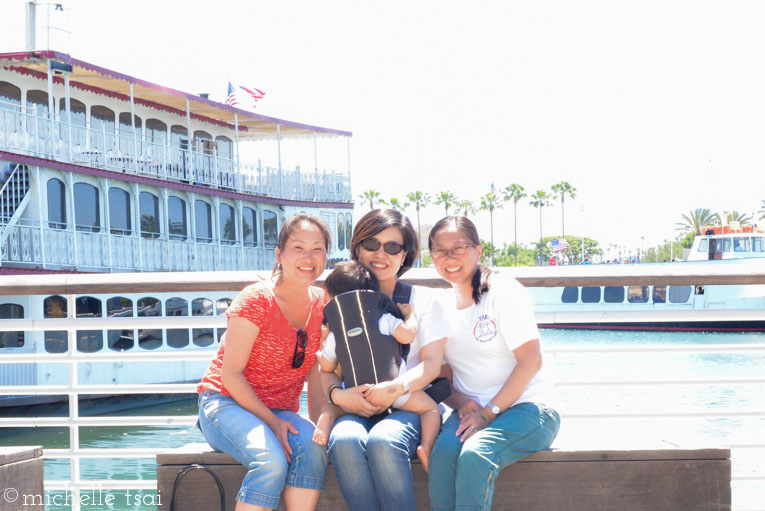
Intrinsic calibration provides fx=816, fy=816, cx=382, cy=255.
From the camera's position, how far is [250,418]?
257 centimetres

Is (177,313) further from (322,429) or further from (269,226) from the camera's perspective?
(322,429)

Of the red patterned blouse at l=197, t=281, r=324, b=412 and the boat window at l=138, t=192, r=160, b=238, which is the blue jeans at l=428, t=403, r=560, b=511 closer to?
the red patterned blouse at l=197, t=281, r=324, b=412

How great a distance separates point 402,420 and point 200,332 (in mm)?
15103

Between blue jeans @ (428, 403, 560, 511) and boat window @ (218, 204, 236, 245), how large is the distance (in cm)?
1797

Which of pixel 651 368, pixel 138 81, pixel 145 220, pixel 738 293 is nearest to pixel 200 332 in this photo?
pixel 145 220

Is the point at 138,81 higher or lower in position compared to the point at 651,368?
higher

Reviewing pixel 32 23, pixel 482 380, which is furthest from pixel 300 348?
pixel 32 23

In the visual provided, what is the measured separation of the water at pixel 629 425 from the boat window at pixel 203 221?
3.93 meters

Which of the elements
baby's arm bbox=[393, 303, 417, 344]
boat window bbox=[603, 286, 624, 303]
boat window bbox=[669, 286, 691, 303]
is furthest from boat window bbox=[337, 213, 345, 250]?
baby's arm bbox=[393, 303, 417, 344]

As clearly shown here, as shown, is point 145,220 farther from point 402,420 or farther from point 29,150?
point 402,420

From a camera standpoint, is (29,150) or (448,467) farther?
(29,150)

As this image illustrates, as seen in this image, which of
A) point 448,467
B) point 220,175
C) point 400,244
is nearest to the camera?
point 448,467

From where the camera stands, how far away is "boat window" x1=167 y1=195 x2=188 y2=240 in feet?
61.1

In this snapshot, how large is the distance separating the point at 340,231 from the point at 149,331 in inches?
321
